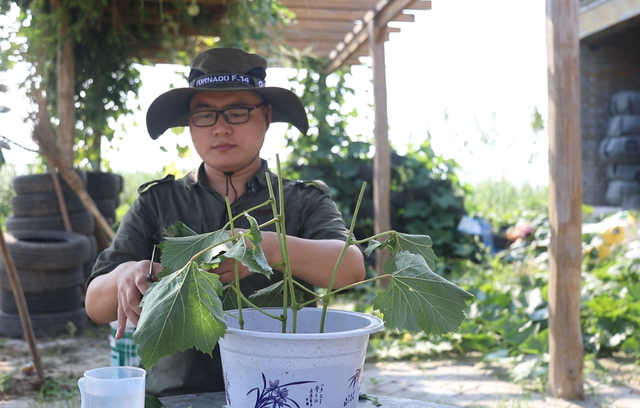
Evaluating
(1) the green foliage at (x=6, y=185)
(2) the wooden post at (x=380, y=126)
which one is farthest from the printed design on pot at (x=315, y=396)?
(1) the green foliage at (x=6, y=185)

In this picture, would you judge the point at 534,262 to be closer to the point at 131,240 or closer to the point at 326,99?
the point at 326,99

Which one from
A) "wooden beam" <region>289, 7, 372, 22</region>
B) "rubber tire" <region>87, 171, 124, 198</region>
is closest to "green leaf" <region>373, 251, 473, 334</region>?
"rubber tire" <region>87, 171, 124, 198</region>

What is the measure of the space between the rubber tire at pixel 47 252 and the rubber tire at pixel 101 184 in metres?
0.54

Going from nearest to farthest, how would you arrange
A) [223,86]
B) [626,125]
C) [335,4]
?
[223,86], [335,4], [626,125]

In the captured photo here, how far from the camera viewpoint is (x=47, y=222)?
494cm

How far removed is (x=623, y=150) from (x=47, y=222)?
6893 mm

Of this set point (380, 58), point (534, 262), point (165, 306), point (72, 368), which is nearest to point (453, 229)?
point (534, 262)

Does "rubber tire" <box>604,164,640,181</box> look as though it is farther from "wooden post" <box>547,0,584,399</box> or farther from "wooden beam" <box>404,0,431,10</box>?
"wooden post" <box>547,0,584,399</box>

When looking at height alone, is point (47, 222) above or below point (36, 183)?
below

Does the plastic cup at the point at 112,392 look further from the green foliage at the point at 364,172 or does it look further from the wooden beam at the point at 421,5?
the green foliage at the point at 364,172

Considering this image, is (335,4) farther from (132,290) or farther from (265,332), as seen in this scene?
(265,332)

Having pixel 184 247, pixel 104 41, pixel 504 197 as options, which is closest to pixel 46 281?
pixel 104 41

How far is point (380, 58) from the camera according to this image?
18.7 feet

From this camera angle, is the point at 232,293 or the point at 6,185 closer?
the point at 232,293
